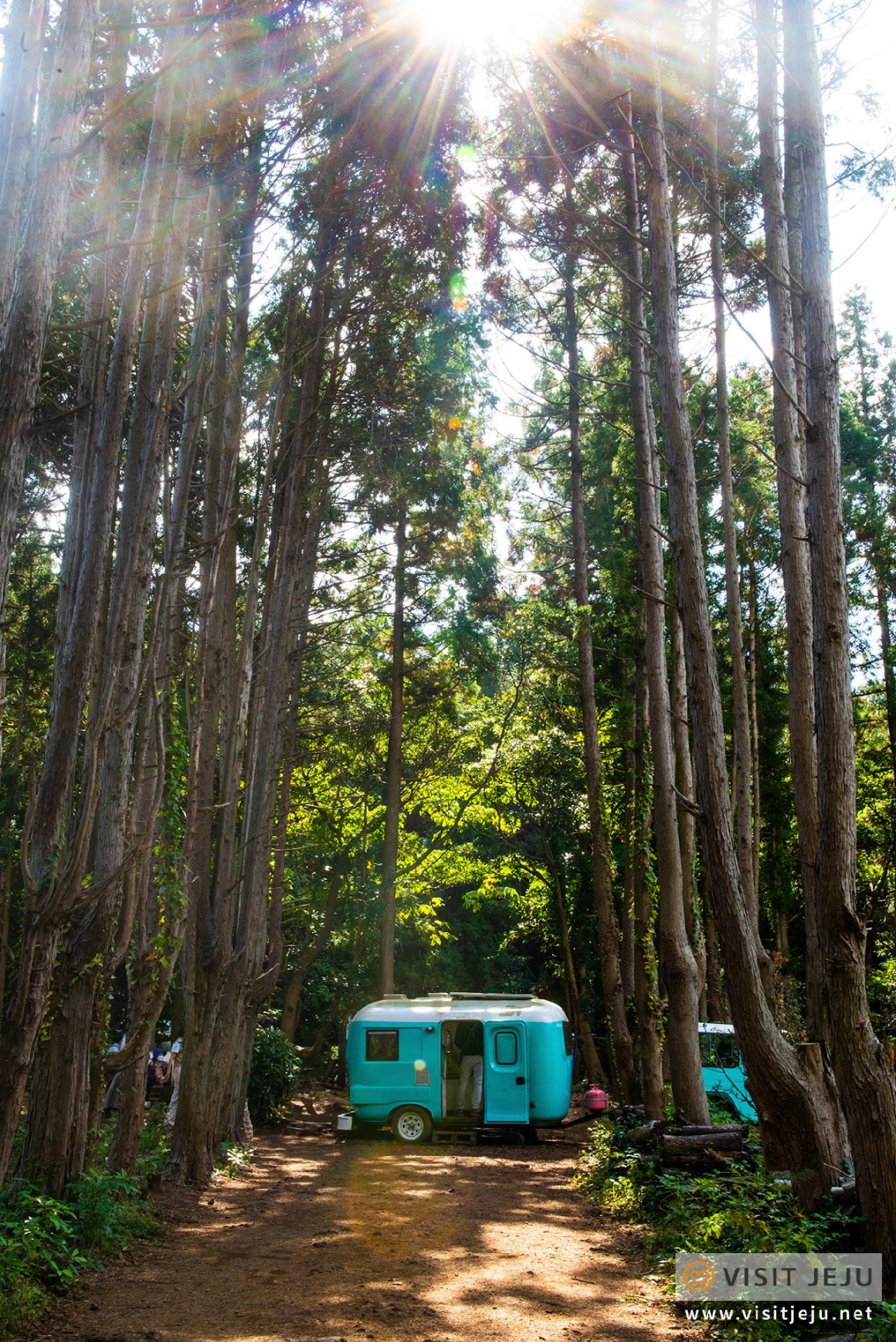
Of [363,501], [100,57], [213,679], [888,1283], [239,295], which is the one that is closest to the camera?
[888,1283]

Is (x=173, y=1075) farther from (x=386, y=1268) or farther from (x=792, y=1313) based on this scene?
(x=792, y=1313)

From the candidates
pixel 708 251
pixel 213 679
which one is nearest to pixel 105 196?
pixel 213 679

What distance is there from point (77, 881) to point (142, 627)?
304 centimetres

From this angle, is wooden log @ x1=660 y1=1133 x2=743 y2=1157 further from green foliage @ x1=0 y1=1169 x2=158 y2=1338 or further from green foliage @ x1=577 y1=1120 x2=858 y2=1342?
green foliage @ x1=0 y1=1169 x2=158 y2=1338

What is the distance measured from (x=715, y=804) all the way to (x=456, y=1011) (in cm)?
987

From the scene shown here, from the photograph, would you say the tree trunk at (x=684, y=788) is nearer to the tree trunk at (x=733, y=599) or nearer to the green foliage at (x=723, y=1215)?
the tree trunk at (x=733, y=599)

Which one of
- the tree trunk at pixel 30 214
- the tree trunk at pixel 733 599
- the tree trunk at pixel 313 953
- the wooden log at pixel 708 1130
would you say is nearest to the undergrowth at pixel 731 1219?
the wooden log at pixel 708 1130

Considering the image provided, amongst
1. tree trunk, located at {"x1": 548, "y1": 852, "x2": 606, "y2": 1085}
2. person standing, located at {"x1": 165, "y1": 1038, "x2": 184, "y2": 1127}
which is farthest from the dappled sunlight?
tree trunk, located at {"x1": 548, "y1": 852, "x2": 606, "y2": 1085}

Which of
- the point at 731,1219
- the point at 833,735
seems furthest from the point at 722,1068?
the point at 833,735

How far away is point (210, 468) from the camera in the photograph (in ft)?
40.2

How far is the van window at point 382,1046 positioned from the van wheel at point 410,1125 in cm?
Answer: 84

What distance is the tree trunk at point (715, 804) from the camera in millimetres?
7227

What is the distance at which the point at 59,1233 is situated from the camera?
7.07 metres

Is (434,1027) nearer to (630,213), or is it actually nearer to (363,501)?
(363,501)
